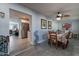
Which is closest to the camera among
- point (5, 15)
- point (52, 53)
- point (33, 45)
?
point (5, 15)

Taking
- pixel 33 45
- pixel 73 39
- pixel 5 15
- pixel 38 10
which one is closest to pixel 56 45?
pixel 73 39

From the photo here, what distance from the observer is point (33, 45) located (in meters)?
2.64

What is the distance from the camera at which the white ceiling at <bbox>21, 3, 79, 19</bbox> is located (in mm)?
2383

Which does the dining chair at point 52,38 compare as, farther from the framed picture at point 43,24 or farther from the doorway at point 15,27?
the doorway at point 15,27

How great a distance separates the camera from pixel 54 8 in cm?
251

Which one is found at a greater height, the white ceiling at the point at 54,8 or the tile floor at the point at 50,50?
the white ceiling at the point at 54,8

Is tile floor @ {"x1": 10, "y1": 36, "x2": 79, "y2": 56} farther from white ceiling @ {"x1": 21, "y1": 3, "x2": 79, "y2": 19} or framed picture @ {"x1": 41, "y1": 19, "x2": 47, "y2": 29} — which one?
white ceiling @ {"x1": 21, "y1": 3, "x2": 79, "y2": 19}

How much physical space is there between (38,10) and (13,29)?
33.7 inches

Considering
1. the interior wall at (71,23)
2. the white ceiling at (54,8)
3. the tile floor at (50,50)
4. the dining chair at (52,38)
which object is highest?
the white ceiling at (54,8)

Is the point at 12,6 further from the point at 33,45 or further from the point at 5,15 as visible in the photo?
the point at 33,45

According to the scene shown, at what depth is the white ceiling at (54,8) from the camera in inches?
93.8

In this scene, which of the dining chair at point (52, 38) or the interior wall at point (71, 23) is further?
the dining chair at point (52, 38)

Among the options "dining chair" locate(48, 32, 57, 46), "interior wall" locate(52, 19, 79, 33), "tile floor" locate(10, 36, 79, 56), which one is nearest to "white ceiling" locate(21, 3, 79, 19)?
"interior wall" locate(52, 19, 79, 33)

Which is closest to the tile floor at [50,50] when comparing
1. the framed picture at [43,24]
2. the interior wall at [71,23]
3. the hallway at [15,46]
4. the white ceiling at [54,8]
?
the hallway at [15,46]
